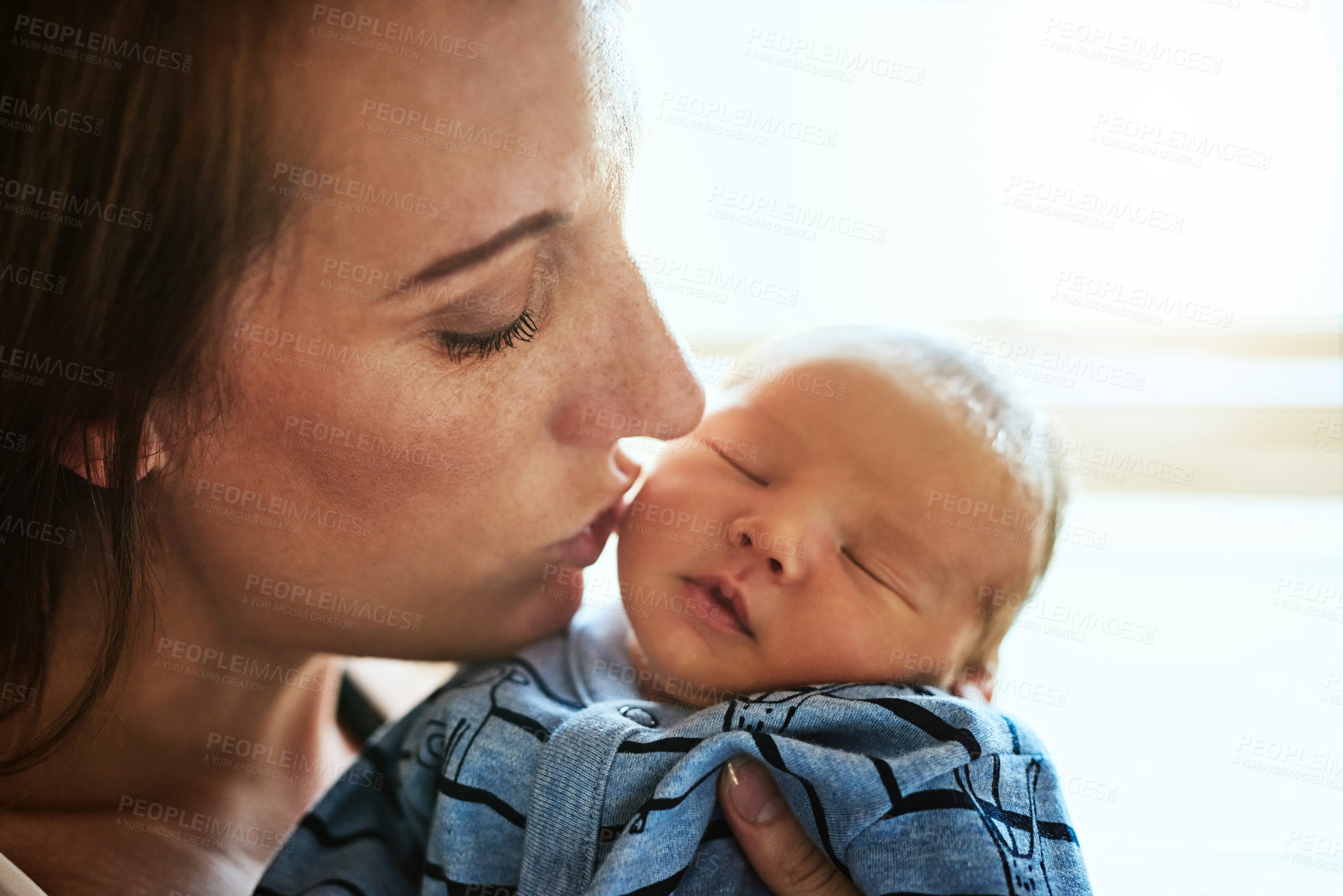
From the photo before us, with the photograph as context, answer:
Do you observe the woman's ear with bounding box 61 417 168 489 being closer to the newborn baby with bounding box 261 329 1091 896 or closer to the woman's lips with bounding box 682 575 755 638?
the newborn baby with bounding box 261 329 1091 896

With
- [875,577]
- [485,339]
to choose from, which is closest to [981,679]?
[875,577]

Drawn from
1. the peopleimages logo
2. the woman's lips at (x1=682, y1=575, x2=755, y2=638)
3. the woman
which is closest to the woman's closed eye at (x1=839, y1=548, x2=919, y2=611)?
the woman's lips at (x1=682, y1=575, x2=755, y2=638)

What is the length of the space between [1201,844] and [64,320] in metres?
1.58

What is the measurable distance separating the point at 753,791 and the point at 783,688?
12 cm

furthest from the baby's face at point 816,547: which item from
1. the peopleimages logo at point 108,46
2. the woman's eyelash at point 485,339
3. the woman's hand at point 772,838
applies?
the peopleimages logo at point 108,46

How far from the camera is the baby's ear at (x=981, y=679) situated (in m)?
1.06

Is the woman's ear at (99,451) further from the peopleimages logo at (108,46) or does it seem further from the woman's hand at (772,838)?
the woman's hand at (772,838)

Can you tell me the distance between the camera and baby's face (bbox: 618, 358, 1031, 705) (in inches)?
36.0

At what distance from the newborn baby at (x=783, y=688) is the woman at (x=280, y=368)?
0.07m

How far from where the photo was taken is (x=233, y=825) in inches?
40.1

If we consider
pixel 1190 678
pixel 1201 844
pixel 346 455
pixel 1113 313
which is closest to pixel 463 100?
pixel 346 455

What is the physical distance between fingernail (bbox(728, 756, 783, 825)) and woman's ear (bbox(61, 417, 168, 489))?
2.02ft

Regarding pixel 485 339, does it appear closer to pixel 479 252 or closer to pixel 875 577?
pixel 479 252

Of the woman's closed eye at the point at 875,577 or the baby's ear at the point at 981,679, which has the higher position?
the woman's closed eye at the point at 875,577
